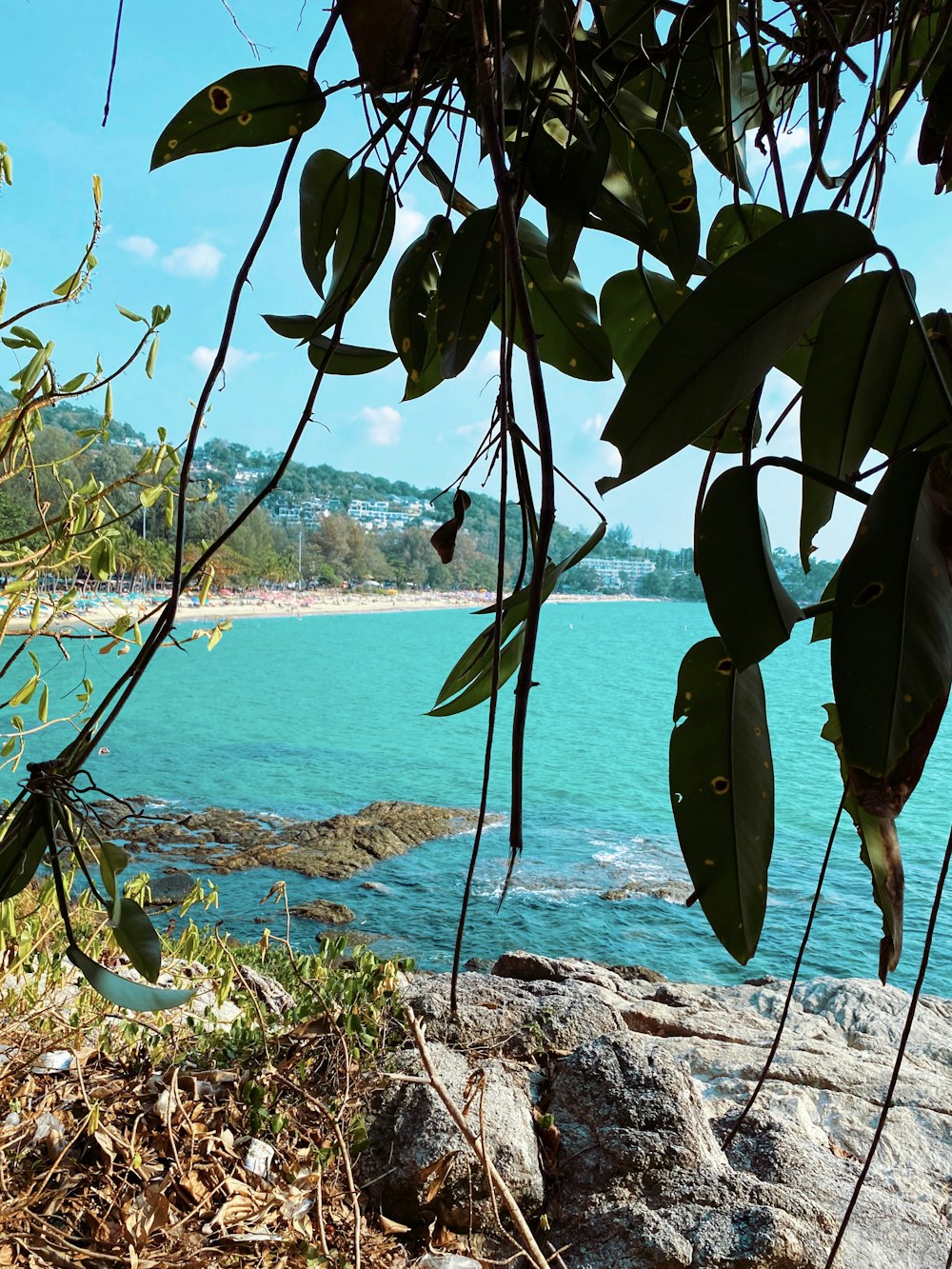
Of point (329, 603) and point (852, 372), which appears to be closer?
point (852, 372)

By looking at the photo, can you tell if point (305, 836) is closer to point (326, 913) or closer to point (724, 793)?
point (326, 913)

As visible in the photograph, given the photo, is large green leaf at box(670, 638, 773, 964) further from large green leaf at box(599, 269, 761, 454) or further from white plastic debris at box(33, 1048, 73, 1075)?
white plastic debris at box(33, 1048, 73, 1075)

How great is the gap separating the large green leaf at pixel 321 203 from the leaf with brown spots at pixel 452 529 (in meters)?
0.14

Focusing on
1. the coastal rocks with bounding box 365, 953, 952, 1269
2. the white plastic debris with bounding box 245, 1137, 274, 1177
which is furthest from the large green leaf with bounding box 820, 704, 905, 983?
the white plastic debris with bounding box 245, 1137, 274, 1177

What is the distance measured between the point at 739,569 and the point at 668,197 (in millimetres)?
221

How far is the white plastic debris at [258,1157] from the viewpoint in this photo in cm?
102

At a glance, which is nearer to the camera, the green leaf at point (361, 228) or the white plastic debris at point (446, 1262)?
the green leaf at point (361, 228)

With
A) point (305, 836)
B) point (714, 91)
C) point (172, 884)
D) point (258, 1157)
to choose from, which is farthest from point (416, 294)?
point (305, 836)

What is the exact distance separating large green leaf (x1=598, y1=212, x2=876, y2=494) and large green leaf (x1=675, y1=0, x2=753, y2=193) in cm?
20

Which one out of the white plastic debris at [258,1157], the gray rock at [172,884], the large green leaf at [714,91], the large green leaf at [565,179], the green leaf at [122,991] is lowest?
the gray rock at [172,884]

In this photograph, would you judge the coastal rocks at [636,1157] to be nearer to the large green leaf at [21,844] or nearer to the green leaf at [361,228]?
the large green leaf at [21,844]

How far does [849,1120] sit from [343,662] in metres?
22.3

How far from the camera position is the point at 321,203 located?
0.39m

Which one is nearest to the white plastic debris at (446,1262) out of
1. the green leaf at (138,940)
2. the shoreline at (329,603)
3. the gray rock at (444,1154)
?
the gray rock at (444,1154)
